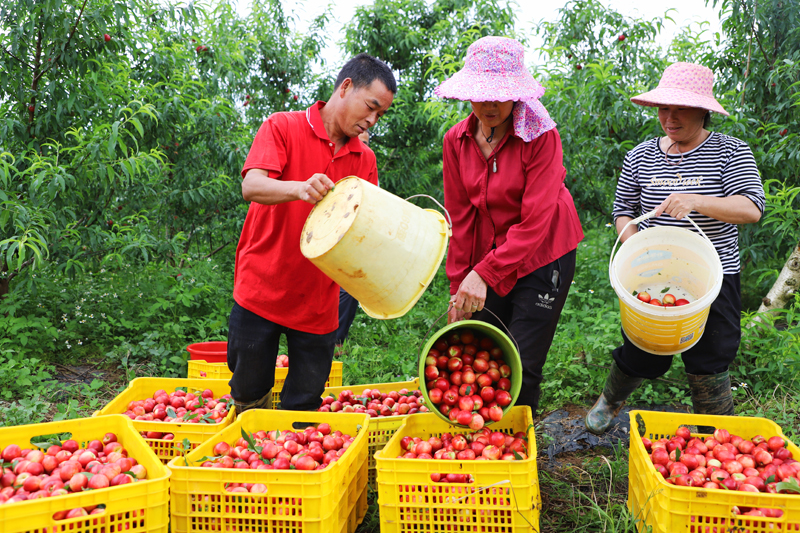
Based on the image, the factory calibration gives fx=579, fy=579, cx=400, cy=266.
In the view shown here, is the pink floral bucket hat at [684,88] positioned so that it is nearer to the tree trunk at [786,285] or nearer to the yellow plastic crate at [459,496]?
the yellow plastic crate at [459,496]

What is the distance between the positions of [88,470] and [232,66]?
4999 mm

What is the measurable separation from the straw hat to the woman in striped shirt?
63 centimetres

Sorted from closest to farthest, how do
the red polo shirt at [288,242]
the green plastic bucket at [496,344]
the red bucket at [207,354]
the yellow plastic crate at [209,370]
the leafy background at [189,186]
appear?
the green plastic bucket at [496,344] < the red polo shirt at [288,242] < the yellow plastic crate at [209,370] < the red bucket at [207,354] < the leafy background at [189,186]

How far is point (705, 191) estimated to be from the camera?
8.25ft

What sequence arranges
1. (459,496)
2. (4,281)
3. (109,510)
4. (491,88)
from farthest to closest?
(4,281) → (491,88) → (459,496) → (109,510)

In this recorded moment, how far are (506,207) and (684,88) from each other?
0.98m

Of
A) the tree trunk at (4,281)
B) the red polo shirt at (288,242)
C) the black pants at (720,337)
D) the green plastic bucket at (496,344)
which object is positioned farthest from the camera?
the tree trunk at (4,281)

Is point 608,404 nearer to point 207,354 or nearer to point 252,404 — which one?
point 252,404

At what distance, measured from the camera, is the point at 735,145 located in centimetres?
250

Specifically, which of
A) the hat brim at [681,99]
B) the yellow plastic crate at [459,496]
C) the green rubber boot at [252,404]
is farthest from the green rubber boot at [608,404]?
the green rubber boot at [252,404]

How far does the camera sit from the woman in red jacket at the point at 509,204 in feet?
7.53

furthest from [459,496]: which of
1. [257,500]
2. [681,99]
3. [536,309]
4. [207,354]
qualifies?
[207,354]

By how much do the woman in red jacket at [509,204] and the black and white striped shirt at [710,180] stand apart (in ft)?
1.35

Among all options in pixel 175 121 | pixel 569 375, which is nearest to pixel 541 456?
pixel 569 375
